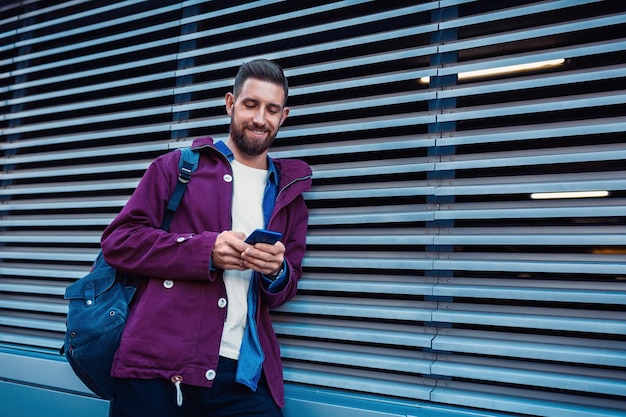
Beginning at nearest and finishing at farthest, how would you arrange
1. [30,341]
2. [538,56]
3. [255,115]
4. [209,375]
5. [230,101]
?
[209,375]
[538,56]
[255,115]
[230,101]
[30,341]

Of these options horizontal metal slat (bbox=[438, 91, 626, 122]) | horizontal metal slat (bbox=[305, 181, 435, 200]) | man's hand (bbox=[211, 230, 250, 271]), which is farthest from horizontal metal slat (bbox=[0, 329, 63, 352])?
horizontal metal slat (bbox=[438, 91, 626, 122])

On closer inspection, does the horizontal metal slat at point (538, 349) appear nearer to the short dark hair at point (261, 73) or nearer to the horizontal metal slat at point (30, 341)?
the short dark hair at point (261, 73)

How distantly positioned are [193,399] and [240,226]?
0.84 meters

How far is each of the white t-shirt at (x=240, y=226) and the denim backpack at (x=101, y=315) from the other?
26 centimetres

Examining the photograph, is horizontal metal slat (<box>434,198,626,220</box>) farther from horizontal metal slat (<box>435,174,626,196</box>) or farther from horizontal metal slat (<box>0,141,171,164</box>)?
horizontal metal slat (<box>0,141,171,164</box>)

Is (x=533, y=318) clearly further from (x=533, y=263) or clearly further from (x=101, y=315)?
(x=101, y=315)

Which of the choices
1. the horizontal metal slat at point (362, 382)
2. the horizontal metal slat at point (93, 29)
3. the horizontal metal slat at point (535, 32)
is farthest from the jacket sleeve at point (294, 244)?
the horizontal metal slat at point (93, 29)

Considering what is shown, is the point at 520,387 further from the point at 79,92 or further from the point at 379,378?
the point at 79,92

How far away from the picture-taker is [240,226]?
110 inches

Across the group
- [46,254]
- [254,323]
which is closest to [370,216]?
[254,323]

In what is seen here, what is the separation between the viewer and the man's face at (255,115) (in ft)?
9.29

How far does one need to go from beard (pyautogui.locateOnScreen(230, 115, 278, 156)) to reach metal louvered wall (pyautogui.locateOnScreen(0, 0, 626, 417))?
1.52 ft

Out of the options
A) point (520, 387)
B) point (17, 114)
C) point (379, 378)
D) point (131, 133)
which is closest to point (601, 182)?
point (520, 387)

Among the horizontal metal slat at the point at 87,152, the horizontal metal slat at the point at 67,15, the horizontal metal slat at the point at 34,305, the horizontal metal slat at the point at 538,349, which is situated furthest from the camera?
the horizontal metal slat at the point at 67,15
